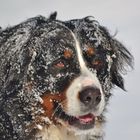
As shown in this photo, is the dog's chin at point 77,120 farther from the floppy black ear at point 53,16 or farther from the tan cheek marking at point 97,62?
the floppy black ear at point 53,16

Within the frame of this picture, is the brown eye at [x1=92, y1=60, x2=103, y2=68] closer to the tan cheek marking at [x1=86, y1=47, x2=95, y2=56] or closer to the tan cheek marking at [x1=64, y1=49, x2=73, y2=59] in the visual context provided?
the tan cheek marking at [x1=86, y1=47, x2=95, y2=56]

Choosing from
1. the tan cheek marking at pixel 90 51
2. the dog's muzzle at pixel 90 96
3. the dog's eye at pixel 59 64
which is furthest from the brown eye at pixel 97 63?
the dog's muzzle at pixel 90 96

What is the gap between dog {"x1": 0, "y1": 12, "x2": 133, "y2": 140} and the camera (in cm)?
756

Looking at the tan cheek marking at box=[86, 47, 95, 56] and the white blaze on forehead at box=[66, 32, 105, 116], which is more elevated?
the tan cheek marking at box=[86, 47, 95, 56]

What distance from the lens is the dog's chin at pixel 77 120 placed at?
7.67 meters

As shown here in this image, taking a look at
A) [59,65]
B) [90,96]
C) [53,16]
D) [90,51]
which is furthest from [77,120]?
[53,16]

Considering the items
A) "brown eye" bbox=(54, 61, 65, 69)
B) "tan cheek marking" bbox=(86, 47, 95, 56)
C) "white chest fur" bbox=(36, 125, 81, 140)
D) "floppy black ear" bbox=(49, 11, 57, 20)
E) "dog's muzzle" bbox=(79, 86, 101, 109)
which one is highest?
"floppy black ear" bbox=(49, 11, 57, 20)

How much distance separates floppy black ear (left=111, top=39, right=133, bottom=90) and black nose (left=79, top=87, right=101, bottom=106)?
4.54ft

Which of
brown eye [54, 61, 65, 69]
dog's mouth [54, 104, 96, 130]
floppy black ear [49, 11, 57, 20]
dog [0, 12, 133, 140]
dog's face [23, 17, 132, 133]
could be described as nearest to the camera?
dog's face [23, 17, 132, 133]

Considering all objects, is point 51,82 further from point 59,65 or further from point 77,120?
point 77,120

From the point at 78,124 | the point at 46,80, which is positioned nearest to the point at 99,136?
the point at 78,124

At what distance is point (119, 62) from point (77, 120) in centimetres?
159

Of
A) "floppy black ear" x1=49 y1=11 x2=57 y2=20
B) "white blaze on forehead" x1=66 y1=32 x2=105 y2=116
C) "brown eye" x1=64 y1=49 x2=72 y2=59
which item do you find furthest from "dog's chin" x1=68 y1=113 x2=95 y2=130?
"floppy black ear" x1=49 y1=11 x2=57 y2=20

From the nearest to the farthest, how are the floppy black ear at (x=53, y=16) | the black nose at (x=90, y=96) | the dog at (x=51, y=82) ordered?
the black nose at (x=90, y=96), the dog at (x=51, y=82), the floppy black ear at (x=53, y=16)
